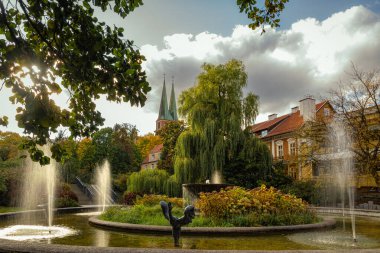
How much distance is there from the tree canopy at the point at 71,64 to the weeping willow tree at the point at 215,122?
66.8ft

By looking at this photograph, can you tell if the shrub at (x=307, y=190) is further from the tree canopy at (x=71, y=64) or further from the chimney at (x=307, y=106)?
the tree canopy at (x=71, y=64)

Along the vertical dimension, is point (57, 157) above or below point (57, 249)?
above

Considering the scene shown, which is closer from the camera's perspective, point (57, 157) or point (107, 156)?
point (57, 157)

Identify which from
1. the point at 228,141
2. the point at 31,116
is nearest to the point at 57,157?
the point at 31,116

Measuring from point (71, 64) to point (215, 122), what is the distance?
22142 millimetres

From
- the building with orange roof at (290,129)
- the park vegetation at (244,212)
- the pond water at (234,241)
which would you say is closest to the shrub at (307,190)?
the building with orange roof at (290,129)

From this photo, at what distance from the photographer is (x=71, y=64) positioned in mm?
4586

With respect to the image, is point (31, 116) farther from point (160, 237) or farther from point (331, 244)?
point (331, 244)

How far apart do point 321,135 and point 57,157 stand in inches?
940

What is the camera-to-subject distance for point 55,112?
15.7 ft

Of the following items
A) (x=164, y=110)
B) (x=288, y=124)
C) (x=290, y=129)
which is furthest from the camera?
(x=164, y=110)

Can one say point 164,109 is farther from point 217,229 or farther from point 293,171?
point 217,229

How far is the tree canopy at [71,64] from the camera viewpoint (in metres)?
4.34

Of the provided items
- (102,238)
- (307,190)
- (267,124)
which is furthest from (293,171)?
(102,238)
